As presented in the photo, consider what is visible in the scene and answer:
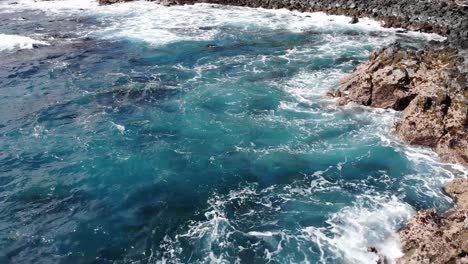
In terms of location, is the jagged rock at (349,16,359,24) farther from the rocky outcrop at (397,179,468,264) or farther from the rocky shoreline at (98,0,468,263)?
the rocky outcrop at (397,179,468,264)

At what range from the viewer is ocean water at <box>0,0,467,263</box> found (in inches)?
717

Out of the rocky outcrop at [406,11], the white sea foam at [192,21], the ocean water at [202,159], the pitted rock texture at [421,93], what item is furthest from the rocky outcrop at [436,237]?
the white sea foam at [192,21]

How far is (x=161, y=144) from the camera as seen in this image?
2545cm

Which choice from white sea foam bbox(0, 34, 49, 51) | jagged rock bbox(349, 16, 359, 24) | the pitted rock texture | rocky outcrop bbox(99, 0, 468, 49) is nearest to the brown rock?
the pitted rock texture

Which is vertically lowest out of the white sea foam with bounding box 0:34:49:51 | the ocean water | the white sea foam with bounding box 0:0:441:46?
the ocean water

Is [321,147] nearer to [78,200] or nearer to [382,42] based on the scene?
[78,200]

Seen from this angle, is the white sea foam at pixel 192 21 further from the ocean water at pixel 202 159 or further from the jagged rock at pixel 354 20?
the ocean water at pixel 202 159

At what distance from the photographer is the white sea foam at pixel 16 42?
143 ft

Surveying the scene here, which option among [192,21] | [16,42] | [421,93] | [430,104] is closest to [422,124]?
[430,104]

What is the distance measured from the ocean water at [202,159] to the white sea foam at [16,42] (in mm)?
→ 1815

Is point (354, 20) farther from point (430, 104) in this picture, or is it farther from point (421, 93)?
point (430, 104)

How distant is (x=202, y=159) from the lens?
23.9 m


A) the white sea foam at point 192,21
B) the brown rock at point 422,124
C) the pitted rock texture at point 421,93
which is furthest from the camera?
the white sea foam at point 192,21

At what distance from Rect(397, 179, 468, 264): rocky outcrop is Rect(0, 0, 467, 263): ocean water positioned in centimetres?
82
